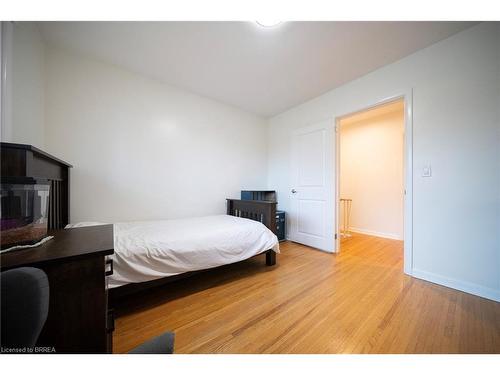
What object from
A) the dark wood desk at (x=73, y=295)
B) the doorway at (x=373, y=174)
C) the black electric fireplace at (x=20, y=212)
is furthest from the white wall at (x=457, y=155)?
the black electric fireplace at (x=20, y=212)

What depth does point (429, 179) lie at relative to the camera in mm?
1711

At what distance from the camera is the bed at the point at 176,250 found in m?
1.22

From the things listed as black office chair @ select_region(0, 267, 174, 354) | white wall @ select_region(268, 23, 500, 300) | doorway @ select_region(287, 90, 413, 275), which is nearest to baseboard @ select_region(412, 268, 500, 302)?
white wall @ select_region(268, 23, 500, 300)

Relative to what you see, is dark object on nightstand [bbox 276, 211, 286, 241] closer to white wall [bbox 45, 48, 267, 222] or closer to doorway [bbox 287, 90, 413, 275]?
doorway [bbox 287, 90, 413, 275]

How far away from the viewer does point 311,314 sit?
126 cm

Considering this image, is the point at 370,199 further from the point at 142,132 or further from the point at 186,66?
the point at 142,132

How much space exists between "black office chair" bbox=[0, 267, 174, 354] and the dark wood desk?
0.22 m

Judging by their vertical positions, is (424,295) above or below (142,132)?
below

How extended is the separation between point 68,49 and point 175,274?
2.42 meters

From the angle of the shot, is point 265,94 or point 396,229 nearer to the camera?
point 265,94

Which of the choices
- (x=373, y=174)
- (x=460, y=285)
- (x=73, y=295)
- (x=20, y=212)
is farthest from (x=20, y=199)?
(x=373, y=174)

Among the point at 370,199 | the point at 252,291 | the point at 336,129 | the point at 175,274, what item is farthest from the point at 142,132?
the point at 370,199
